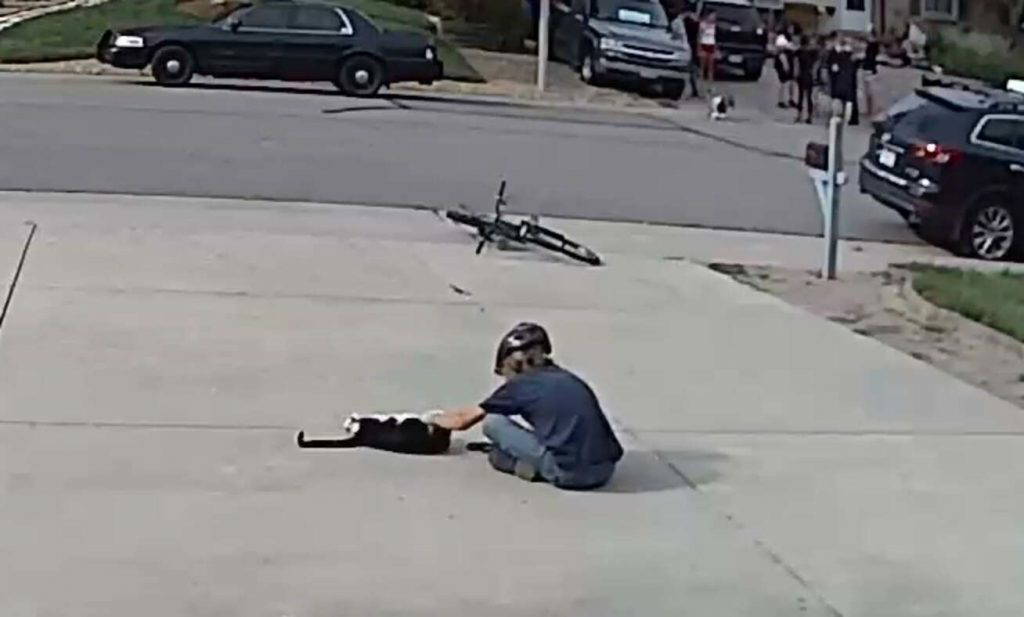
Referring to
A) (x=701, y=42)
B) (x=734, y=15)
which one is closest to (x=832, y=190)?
(x=701, y=42)

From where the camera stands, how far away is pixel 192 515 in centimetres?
747

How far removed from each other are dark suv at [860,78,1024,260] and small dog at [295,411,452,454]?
11.8 m

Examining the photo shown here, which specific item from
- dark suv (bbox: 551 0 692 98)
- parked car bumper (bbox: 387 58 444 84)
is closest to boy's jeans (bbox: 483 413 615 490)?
parked car bumper (bbox: 387 58 444 84)

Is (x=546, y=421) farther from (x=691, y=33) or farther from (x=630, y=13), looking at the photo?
(x=691, y=33)

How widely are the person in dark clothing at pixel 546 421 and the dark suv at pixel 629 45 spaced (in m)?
26.6

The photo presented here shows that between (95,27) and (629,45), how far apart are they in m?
9.63

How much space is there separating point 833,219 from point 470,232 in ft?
10.6

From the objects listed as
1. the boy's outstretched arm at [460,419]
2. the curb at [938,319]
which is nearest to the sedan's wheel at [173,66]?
the curb at [938,319]

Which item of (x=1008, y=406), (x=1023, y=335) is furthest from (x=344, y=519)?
(x=1023, y=335)

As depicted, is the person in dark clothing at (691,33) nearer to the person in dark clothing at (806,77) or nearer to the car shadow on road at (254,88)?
the person in dark clothing at (806,77)

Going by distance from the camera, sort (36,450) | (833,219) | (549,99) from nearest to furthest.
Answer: (36,450) < (833,219) < (549,99)

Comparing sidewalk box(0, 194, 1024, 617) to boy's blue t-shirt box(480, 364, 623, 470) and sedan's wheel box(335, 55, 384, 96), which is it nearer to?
boy's blue t-shirt box(480, 364, 623, 470)

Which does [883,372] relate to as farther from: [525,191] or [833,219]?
[525,191]

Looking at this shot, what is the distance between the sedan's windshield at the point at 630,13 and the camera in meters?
35.3
